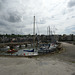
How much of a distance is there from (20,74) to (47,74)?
223cm

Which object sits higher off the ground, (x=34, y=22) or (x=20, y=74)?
(x=34, y=22)

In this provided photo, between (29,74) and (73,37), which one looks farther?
(73,37)

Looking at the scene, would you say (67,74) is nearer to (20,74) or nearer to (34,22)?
(20,74)

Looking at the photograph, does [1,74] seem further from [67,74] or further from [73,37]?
[73,37]

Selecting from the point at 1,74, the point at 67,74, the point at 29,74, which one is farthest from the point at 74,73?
the point at 1,74

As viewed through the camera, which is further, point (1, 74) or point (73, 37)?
point (73, 37)

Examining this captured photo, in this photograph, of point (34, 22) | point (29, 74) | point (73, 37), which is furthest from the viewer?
point (73, 37)

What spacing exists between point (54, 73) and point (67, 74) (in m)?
1.05

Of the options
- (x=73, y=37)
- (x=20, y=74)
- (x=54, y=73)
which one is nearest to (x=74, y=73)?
(x=54, y=73)

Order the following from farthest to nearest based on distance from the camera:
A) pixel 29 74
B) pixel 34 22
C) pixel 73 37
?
pixel 73 37, pixel 34 22, pixel 29 74

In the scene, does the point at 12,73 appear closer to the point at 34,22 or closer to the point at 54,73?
the point at 54,73

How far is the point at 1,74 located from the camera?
16.4 ft

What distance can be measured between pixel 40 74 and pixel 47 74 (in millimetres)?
577

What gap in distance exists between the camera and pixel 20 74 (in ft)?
16.4
